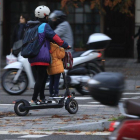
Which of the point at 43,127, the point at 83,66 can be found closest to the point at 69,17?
the point at 83,66

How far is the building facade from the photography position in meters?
22.4

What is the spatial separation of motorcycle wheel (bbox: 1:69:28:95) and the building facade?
11561mm

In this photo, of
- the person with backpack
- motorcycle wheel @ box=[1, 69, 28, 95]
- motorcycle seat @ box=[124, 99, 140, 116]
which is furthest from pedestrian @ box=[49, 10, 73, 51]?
motorcycle seat @ box=[124, 99, 140, 116]

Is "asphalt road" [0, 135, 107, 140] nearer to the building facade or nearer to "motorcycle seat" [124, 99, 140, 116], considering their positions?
"motorcycle seat" [124, 99, 140, 116]

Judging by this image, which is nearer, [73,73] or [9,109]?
[9,109]

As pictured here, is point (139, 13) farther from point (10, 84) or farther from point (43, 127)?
point (43, 127)

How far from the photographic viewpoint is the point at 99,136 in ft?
21.7

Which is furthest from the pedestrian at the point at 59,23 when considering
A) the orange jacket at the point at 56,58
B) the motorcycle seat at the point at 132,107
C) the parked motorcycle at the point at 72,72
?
the motorcycle seat at the point at 132,107

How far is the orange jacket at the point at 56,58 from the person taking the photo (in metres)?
8.42

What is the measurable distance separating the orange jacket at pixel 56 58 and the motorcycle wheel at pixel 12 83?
259 cm

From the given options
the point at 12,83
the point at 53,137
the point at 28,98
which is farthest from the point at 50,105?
the point at 12,83

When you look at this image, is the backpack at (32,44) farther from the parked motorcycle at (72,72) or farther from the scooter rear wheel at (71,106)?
the parked motorcycle at (72,72)

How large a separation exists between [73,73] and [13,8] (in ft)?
42.0

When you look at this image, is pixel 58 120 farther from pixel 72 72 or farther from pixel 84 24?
pixel 84 24
